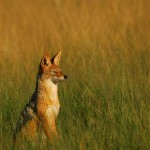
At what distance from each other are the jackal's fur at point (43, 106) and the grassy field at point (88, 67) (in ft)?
0.42

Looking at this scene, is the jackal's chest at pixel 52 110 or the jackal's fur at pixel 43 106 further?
the jackal's chest at pixel 52 110

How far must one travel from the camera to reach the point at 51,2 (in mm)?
13086

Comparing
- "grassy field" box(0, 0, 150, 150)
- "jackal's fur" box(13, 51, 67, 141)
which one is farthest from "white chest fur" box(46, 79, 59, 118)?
"grassy field" box(0, 0, 150, 150)

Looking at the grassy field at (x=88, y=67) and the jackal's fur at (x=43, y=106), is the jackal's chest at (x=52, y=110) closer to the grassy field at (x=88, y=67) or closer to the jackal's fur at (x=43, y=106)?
the jackal's fur at (x=43, y=106)

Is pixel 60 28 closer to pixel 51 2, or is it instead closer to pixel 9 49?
pixel 9 49

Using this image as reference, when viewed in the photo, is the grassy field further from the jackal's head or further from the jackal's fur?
the jackal's head

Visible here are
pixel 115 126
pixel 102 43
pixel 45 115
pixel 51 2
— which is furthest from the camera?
pixel 51 2

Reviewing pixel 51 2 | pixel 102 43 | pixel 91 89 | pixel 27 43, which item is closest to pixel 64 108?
pixel 91 89

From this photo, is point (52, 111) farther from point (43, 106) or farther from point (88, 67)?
point (88, 67)

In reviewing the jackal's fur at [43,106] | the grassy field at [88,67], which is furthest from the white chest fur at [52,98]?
the grassy field at [88,67]

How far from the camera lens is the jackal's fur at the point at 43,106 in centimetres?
629

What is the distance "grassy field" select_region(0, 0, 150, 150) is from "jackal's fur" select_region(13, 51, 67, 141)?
13cm

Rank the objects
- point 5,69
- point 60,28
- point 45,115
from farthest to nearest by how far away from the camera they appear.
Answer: point 60,28 < point 5,69 < point 45,115

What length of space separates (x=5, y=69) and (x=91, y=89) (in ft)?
4.90
